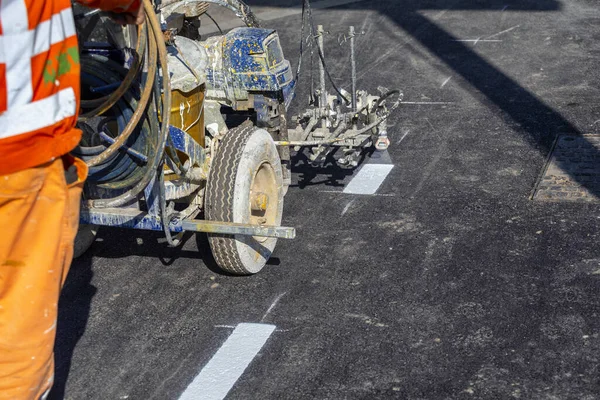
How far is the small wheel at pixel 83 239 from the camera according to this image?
573cm

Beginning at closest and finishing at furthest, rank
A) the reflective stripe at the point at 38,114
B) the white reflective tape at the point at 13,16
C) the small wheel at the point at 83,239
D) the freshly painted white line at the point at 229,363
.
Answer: the white reflective tape at the point at 13,16 < the reflective stripe at the point at 38,114 < the freshly painted white line at the point at 229,363 < the small wheel at the point at 83,239

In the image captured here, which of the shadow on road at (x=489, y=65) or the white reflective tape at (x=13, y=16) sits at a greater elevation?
the white reflective tape at (x=13, y=16)

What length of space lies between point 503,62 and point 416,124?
1953 millimetres

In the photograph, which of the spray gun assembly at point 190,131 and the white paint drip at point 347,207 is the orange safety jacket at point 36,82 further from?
the white paint drip at point 347,207

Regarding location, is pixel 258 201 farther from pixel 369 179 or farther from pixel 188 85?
pixel 369 179

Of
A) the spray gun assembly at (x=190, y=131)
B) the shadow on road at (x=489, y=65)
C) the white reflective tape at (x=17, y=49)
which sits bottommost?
the shadow on road at (x=489, y=65)

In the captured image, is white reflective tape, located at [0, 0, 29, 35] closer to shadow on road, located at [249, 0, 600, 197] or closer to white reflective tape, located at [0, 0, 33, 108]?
white reflective tape, located at [0, 0, 33, 108]

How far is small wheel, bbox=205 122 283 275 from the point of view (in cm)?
507

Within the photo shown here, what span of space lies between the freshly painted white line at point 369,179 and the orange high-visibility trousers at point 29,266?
3.54 m

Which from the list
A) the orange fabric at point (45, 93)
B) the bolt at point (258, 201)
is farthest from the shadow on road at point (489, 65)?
the orange fabric at point (45, 93)

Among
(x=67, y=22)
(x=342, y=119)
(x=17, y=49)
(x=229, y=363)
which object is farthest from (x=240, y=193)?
(x=17, y=49)

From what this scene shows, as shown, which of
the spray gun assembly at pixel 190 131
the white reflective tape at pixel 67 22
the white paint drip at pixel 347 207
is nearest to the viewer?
the white reflective tape at pixel 67 22

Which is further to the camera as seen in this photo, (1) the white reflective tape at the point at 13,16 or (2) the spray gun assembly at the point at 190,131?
(2) the spray gun assembly at the point at 190,131

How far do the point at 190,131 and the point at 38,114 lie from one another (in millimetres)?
2013
